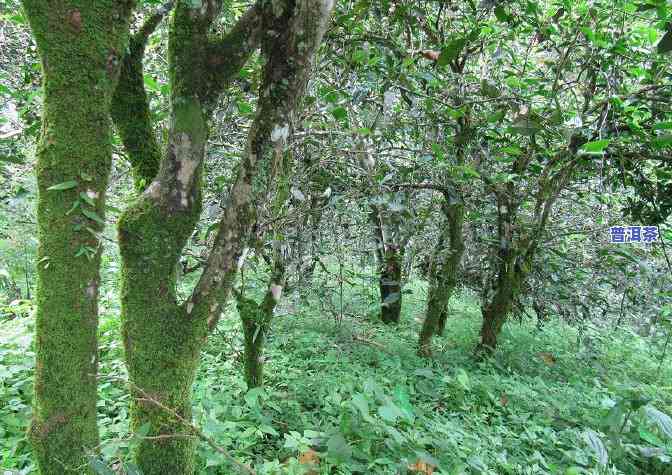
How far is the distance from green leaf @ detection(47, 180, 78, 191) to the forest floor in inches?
24.3

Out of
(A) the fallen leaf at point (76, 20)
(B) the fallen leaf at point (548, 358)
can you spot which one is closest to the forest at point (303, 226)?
(A) the fallen leaf at point (76, 20)

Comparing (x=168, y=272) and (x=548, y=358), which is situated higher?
(x=168, y=272)

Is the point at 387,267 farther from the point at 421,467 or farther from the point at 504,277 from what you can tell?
the point at 421,467

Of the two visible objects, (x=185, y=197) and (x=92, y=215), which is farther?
(x=185, y=197)

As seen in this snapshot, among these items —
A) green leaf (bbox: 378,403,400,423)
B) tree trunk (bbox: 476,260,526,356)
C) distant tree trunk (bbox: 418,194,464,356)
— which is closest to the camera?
green leaf (bbox: 378,403,400,423)

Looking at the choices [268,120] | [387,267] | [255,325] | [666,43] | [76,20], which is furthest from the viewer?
[387,267]

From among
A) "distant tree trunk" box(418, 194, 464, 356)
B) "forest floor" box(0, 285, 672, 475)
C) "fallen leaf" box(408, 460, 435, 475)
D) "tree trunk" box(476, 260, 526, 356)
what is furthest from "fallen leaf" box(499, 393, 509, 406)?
"fallen leaf" box(408, 460, 435, 475)

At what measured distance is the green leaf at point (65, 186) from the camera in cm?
133

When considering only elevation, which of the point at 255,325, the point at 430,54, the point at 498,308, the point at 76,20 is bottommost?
the point at 255,325

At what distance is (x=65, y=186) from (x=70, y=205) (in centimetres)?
6

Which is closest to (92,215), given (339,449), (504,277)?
(339,449)

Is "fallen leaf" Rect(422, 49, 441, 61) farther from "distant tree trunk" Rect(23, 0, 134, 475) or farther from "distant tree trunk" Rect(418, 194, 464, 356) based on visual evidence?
"distant tree trunk" Rect(23, 0, 134, 475)

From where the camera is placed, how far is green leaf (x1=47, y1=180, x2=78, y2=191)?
4.35 ft

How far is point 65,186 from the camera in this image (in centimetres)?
134
